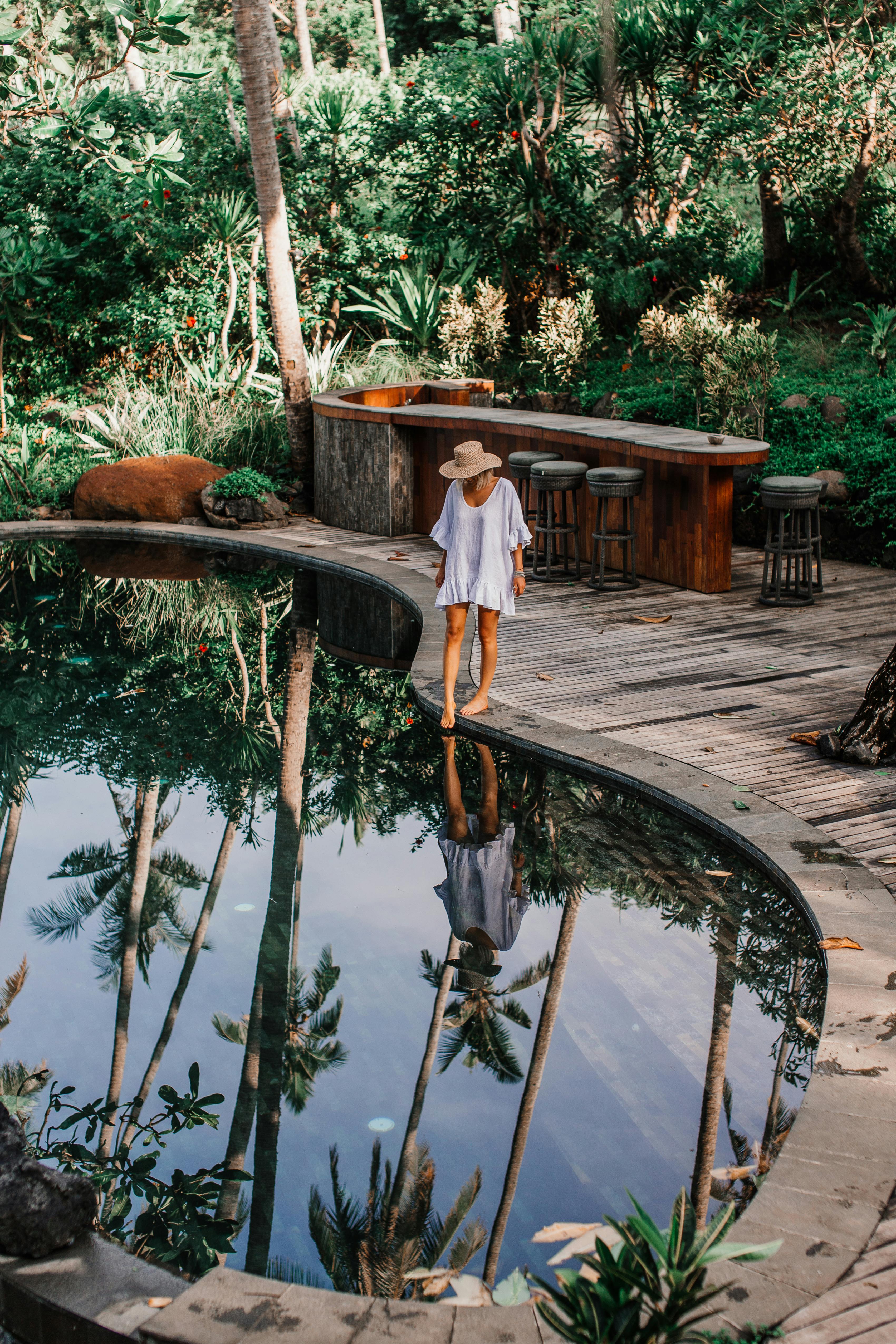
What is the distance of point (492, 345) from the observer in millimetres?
15273

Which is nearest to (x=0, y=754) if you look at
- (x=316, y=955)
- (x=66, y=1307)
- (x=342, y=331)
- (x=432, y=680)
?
(x=432, y=680)

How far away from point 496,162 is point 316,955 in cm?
1452

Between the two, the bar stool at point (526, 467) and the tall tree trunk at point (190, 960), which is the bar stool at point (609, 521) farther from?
the tall tree trunk at point (190, 960)

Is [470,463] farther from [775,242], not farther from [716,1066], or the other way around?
[775,242]

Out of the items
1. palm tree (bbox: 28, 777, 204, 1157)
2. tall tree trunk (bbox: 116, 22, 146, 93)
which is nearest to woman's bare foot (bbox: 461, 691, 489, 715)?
palm tree (bbox: 28, 777, 204, 1157)

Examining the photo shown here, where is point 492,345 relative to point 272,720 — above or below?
above

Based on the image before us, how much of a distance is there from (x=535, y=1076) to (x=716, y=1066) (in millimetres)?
581

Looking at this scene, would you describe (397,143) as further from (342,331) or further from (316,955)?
(316,955)

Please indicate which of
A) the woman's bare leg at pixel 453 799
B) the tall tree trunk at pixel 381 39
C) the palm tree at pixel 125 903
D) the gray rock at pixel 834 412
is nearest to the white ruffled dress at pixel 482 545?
the woman's bare leg at pixel 453 799

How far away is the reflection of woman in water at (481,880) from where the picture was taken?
15.5 feet

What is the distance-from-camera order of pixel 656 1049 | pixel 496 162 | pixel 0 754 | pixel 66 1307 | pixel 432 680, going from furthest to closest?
pixel 496 162
pixel 432 680
pixel 0 754
pixel 656 1049
pixel 66 1307

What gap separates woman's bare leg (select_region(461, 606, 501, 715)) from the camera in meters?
6.79

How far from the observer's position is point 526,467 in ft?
35.6

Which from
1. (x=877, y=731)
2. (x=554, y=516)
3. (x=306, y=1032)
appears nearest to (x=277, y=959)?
(x=306, y=1032)
